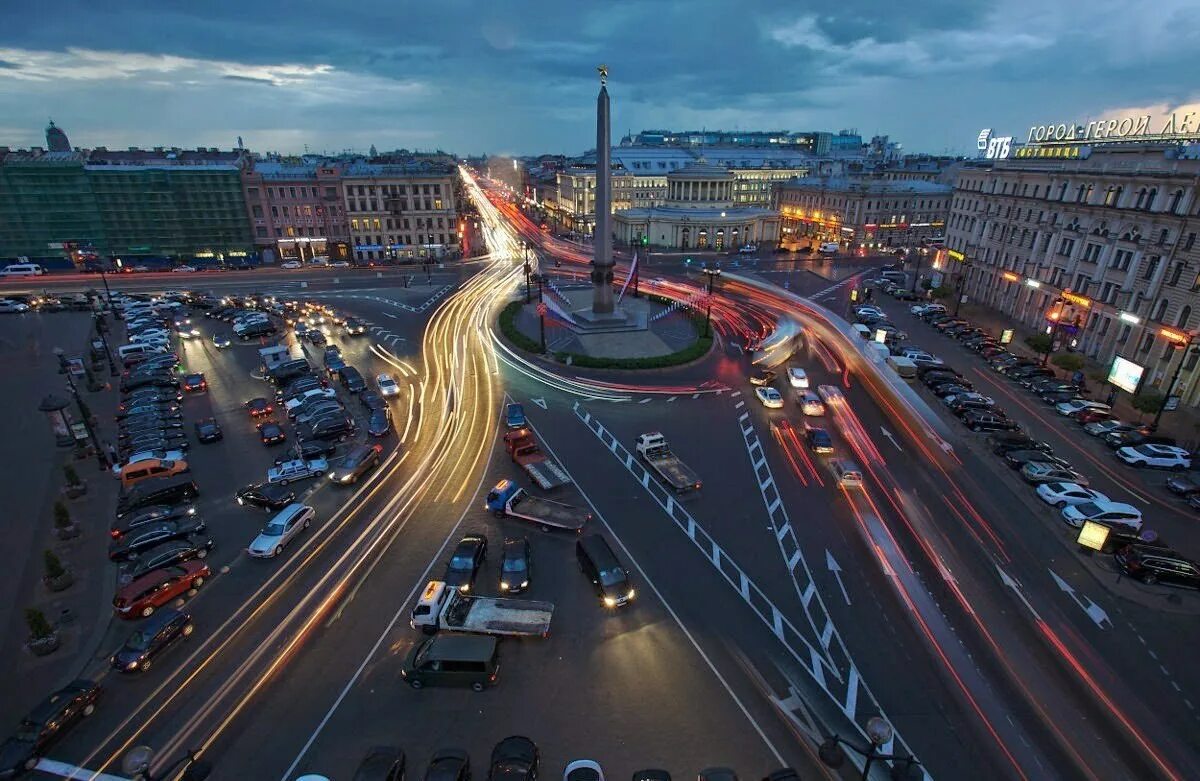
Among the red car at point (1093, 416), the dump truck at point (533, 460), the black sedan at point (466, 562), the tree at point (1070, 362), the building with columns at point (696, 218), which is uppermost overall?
the building with columns at point (696, 218)

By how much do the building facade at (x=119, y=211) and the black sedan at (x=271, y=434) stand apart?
71.8 meters

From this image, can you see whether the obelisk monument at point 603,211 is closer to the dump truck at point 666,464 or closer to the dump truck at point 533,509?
the dump truck at point 666,464

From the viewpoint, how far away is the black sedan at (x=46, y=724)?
1670cm

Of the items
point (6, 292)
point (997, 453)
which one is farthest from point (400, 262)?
point (997, 453)

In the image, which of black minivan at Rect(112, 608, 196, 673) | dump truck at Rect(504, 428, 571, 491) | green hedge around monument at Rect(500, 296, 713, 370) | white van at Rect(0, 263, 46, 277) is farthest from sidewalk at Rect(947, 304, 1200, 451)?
white van at Rect(0, 263, 46, 277)

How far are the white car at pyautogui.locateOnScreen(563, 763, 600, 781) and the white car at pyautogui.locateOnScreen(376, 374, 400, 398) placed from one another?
33872mm

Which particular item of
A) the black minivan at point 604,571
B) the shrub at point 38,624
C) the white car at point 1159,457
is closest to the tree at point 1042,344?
the white car at point 1159,457

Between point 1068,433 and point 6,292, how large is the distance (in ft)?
401

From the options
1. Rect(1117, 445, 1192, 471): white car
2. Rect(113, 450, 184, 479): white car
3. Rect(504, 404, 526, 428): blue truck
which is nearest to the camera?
Rect(113, 450, 184, 479): white car

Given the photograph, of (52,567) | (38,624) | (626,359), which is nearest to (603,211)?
(626,359)

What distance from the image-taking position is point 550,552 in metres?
26.5

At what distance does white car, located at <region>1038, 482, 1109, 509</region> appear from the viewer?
2994 centimetres

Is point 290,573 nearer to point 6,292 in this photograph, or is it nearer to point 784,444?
point 784,444

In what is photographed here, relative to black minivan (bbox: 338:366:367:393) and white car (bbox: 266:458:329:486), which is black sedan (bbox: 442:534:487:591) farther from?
black minivan (bbox: 338:366:367:393)
